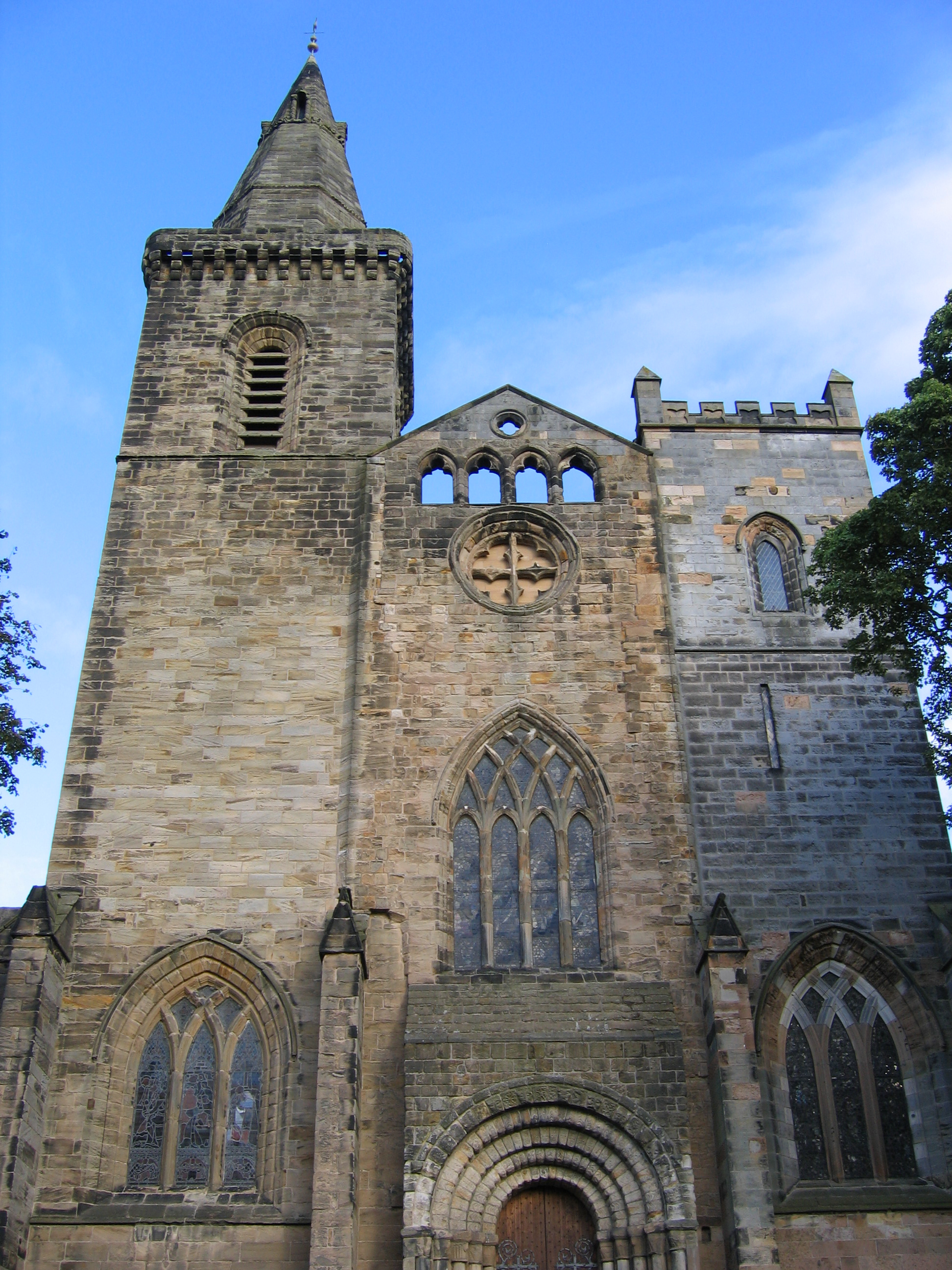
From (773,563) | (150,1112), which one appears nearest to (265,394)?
(773,563)

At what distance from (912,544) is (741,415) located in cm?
517

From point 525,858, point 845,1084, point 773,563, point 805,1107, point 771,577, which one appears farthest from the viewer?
point 773,563

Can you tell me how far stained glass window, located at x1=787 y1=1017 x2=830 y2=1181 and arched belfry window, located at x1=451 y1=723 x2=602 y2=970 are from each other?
2.54m

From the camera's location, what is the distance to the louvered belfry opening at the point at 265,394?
21.1 m

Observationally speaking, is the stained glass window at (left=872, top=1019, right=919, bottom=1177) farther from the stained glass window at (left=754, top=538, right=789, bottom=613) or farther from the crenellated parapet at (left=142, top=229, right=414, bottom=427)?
the crenellated parapet at (left=142, top=229, right=414, bottom=427)

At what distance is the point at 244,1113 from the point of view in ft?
48.9

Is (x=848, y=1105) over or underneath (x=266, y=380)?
underneath

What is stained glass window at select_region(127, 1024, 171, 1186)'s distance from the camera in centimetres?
1453

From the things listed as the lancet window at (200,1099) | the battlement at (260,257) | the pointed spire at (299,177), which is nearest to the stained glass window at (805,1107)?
the lancet window at (200,1099)

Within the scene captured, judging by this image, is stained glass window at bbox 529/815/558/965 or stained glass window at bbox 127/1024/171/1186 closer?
stained glass window at bbox 127/1024/171/1186

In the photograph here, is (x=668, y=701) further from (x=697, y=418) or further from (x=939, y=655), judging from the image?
(x=697, y=418)

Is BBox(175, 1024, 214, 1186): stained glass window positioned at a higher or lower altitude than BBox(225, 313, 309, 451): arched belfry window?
lower

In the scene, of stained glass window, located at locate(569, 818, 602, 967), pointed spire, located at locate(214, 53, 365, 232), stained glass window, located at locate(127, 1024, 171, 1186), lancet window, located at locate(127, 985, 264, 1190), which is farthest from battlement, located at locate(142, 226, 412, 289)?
stained glass window, located at locate(127, 1024, 171, 1186)

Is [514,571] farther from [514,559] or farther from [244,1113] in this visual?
[244,1113]
